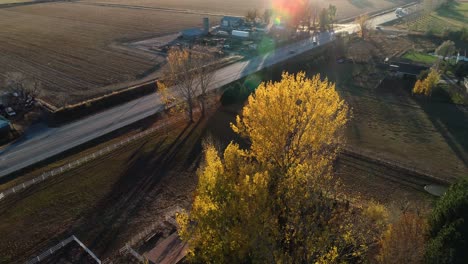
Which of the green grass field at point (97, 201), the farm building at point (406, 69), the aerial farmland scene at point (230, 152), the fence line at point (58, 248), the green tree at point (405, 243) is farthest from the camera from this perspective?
the farm building at point (406, 69)

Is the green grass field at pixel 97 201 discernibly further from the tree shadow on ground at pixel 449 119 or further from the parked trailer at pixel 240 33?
the parked trailer at pixel 240 33

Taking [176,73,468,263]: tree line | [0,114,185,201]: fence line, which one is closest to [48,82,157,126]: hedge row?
[0,114,185,201]: fence line

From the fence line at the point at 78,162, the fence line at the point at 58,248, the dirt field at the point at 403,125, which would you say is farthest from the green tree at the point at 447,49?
the fence line at the point at 58,248

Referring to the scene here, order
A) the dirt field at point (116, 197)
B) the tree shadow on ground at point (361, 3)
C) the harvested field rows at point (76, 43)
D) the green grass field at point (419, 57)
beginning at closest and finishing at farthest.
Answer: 1. the dirt field at point (116, 197)
2. the harvested field rows at point (76, 43)
3. the green grass field at point (419, 57)
4. the tree shadow on ground at point (361, 3)

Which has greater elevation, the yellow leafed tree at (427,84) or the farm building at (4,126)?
the yellow leafed tree at (427,84)

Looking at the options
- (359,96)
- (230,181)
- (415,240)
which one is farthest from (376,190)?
(359,96)

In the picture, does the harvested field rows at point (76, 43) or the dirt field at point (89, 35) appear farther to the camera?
the dirt field at point (89, 35)

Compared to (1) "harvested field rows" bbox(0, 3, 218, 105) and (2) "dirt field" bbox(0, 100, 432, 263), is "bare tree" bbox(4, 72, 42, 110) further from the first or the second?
(2) "dirt field" bbox(0, 100, 432, 263)
